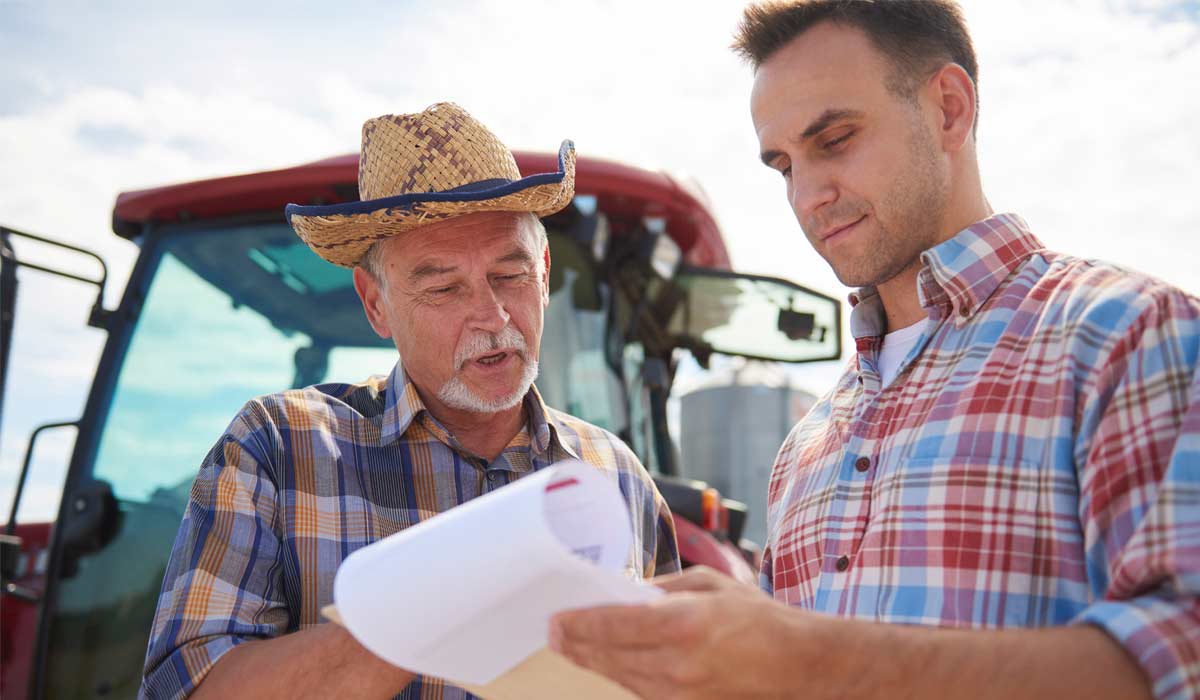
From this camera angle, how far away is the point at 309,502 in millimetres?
1813

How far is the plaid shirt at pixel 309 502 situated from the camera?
1644 millimetres

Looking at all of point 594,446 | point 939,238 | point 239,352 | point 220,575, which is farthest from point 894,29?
point 239,352

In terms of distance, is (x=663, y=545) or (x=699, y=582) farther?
(x=663, y=545)

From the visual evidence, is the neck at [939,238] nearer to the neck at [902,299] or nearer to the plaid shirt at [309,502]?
the neck at [902,299]

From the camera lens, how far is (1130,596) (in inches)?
42.9

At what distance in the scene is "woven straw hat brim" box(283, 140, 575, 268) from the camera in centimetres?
194

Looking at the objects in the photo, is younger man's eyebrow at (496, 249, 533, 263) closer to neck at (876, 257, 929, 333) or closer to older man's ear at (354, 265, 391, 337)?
older man's ear at (354, 265, 391, 337)

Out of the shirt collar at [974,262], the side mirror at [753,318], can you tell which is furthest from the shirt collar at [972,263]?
the side mirror at [753,318]

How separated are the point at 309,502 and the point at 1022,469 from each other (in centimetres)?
116

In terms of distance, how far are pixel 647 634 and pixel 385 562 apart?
0.27m

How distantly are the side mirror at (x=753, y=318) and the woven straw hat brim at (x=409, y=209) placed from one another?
1745 mm

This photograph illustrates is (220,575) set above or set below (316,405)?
below

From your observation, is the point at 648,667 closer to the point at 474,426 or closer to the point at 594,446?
the point at 474,426

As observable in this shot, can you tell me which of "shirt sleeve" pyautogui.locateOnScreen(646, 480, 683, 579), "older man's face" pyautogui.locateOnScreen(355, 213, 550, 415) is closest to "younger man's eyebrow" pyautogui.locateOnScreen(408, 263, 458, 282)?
"older man's face" pyautogui.locateOnScreen(355, 213, 550, 415)
